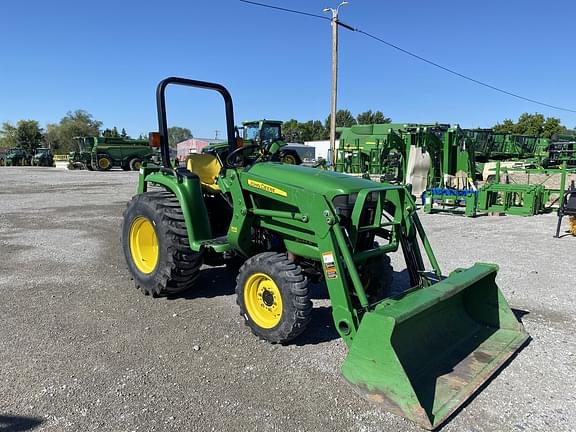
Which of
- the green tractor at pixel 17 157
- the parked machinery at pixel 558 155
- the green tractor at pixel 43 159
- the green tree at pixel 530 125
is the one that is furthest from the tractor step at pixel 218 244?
the green tree at pixel 530 125

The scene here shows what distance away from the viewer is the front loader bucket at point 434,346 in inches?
104

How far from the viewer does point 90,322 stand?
408 centimetres

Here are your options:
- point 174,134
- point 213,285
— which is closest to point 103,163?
point 174,134

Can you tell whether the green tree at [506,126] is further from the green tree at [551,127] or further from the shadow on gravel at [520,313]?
the shadow on gravel at [520,313]

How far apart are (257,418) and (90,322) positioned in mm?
2136

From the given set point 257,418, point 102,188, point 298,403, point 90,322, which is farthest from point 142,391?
Answer: point 102,188

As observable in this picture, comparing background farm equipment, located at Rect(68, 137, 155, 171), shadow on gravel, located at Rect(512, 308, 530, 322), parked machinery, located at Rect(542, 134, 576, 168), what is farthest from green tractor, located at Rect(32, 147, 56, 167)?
shadow on gravel, located at Rect(512, 308, 530, 322)

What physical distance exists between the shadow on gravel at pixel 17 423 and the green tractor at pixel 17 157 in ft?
155

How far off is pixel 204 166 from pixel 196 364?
2.39 meters

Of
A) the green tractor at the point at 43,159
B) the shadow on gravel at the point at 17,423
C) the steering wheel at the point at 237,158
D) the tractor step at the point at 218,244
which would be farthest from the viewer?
the green tractor at the point at 43,159

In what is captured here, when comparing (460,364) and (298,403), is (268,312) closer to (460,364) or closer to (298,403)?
(298,403)

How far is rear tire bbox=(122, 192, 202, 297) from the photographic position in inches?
170

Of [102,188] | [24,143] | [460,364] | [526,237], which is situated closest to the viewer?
[460,364]

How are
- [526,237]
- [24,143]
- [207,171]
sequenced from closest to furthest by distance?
[207,171]
[526,237]
[24,143]
